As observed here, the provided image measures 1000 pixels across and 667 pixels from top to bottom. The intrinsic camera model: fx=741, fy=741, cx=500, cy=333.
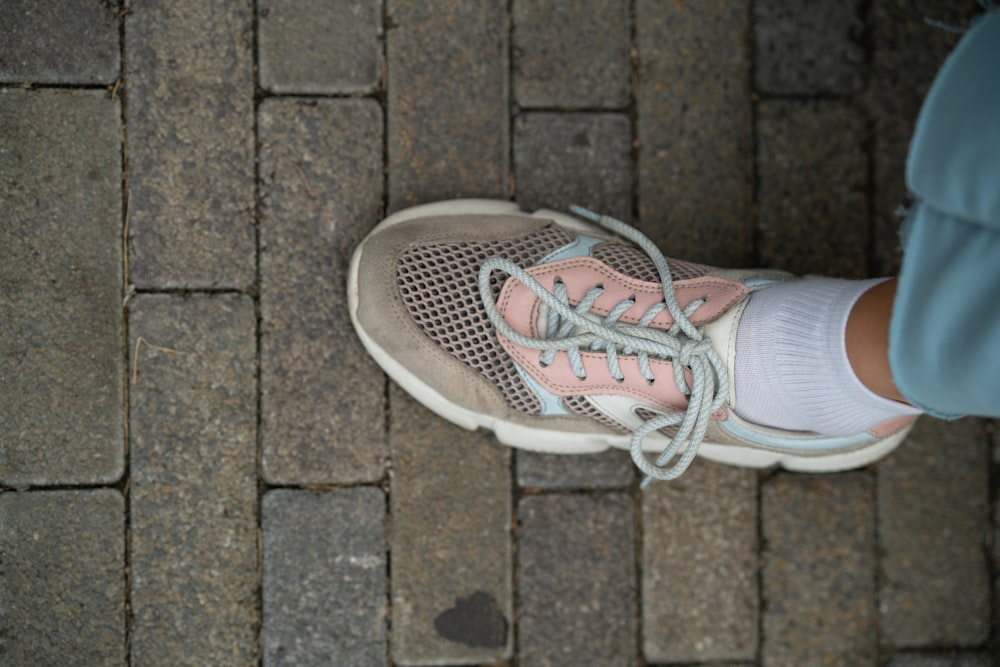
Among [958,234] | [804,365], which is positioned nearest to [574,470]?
[804,365]

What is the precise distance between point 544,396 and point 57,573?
3.68 ft

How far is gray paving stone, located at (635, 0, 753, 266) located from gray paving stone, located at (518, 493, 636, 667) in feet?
2.07

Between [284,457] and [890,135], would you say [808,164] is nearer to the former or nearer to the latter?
[890,135]

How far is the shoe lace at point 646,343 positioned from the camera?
1363 mm

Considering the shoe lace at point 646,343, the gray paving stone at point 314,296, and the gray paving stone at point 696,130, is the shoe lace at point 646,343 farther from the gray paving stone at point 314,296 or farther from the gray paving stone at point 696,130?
the gray paving stone at point 314,296

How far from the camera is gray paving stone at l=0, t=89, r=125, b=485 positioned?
160 centimetres

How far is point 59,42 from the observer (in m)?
1.59

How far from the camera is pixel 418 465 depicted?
165 centimetres

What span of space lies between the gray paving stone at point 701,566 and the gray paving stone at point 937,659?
1.16ft

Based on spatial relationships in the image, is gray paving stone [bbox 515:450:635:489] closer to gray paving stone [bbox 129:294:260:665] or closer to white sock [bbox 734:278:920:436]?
white sock [bbox 734:278:920:436]

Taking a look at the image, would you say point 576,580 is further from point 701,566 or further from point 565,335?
point 565,335

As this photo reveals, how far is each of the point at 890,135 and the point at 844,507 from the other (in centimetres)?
88

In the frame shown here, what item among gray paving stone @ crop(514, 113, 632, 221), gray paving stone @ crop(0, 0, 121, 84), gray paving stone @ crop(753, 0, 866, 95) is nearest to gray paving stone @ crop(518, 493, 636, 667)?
gray paving stone @ crop(514, 113, 632, 221)

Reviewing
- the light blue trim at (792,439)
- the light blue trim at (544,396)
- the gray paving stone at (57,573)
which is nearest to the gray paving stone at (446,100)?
the light blue trim at (544,396)
